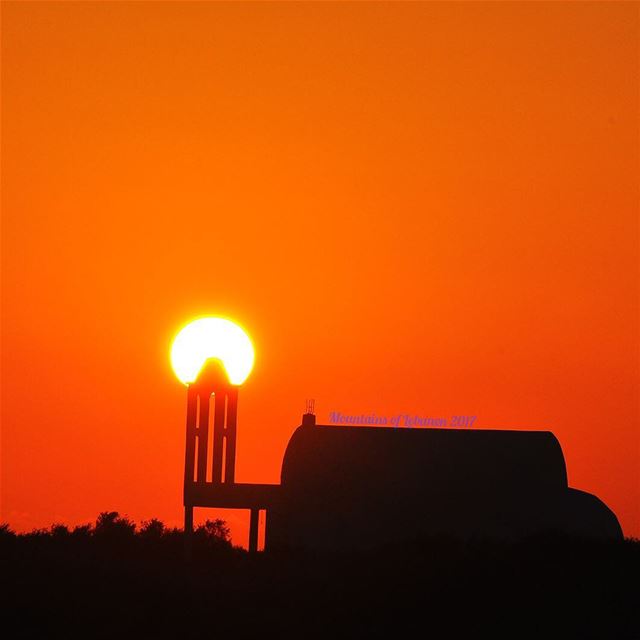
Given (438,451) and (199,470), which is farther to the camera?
(199,470)

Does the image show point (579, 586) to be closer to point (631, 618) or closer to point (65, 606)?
point (631, 618)

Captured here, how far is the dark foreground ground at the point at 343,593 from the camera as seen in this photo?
45438 mm

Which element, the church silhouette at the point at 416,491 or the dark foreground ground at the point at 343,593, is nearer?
the dark foreground ground at the point at 343,593

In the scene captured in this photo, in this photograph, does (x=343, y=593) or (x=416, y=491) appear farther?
(x=416, y=491)

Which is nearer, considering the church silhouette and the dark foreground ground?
the dark foreground ground

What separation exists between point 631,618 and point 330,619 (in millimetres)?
9572

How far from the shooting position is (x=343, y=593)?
49.2m

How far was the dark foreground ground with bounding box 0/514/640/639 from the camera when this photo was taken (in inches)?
1789

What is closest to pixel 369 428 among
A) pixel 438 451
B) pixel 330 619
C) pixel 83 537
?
pixel 438 451

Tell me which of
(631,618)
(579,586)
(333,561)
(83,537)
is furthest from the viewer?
(83,537)

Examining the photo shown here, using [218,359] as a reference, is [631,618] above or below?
below

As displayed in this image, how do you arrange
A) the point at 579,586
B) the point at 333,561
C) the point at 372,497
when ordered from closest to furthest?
1. the point at 579,586
2. the point at 333,561
3. the point at 372,497

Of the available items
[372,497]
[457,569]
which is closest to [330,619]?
[457,569]

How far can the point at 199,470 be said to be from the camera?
70.7 metres
